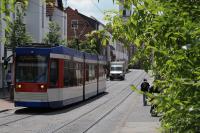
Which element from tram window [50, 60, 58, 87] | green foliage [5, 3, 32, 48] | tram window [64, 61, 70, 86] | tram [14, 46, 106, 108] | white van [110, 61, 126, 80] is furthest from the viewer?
white van [110, 61, 126, 80]

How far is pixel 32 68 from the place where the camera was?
1009 inches

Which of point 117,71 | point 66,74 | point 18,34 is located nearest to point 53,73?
point 66,74

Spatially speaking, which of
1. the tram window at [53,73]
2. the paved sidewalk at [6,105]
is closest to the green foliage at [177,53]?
the tram window at [53,73]

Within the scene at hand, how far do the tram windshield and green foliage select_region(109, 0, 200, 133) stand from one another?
1977 cm

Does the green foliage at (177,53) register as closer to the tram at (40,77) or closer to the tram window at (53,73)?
the tram at (40,77)

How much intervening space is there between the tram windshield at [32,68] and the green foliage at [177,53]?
19.8 metres

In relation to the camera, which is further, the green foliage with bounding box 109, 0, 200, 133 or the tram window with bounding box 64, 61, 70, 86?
the tram window with bounding box 64, 61, 70, 86

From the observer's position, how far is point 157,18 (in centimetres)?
532

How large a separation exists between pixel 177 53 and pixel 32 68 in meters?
20.8

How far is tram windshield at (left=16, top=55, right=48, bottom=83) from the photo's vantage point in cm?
2555

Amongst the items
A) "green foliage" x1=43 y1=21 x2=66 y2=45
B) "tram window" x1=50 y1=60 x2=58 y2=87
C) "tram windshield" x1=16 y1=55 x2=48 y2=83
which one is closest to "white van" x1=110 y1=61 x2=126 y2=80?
"green foliage" x1=43 y1=21 x2=66 y2=45

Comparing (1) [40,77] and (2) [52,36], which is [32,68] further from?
(2) [52,36]

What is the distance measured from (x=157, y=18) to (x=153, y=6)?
257 millimetres

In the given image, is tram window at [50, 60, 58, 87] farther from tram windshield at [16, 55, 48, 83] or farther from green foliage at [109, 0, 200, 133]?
green foliage at [109, 0, 200, 133]
